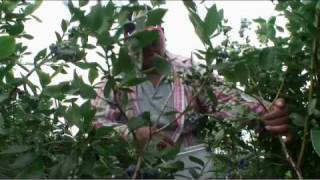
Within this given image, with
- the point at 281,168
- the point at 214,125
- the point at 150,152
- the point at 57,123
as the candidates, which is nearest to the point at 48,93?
the point at 57,123

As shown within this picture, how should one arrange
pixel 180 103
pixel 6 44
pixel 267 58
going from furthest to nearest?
pixel 180 103
pixel 267 58
pixel 6 44

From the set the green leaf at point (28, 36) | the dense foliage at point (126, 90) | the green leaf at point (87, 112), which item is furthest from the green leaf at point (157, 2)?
the green leaf at point (28, 36)

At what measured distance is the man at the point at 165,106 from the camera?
1.12 meters

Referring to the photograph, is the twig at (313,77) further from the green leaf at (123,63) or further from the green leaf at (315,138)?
the green leaf at (123,63)

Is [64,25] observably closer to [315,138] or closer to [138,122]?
[138,122]

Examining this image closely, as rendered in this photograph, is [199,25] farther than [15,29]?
No

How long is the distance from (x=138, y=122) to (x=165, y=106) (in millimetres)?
99

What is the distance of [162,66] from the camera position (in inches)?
39.9

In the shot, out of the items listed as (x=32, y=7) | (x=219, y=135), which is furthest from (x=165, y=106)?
(x=32, y=7)

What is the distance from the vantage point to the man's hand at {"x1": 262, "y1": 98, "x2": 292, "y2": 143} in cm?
126

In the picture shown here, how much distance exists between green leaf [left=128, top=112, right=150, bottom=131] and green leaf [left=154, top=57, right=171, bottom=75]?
0.10 metres

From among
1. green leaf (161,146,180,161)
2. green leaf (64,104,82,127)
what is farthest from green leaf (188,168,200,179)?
green leaf (64,104,82,127)

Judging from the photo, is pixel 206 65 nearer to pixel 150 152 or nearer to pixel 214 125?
pixel 150 152

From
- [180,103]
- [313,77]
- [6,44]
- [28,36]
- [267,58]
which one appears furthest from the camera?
[28,36]
